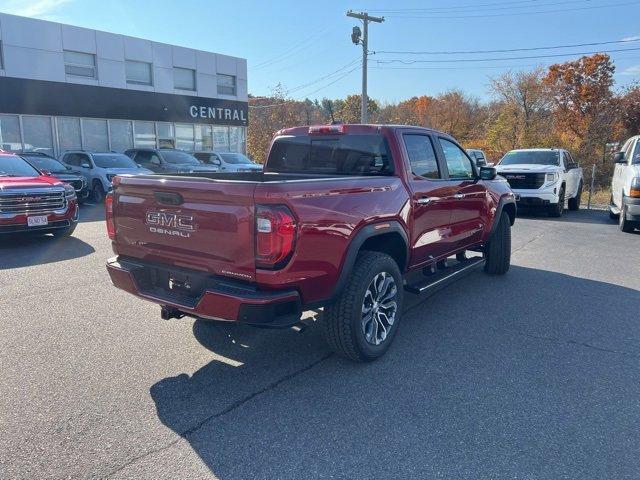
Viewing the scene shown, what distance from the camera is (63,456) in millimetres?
2697

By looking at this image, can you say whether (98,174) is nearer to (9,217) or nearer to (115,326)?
(9,217)

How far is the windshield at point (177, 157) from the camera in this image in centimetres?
1875

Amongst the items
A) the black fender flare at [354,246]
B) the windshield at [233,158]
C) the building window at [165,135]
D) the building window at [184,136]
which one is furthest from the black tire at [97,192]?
the black fender flare at [354,246]

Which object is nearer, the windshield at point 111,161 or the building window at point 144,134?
the windshield at point 111,161

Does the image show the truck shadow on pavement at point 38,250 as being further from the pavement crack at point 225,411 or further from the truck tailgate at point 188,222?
the pavement crack at point 225,411

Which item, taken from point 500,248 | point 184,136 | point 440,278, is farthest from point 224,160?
point 440,278

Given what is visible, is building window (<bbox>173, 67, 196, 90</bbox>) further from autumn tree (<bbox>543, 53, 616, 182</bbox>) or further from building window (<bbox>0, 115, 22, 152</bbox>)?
autumn tree (<bbox>543, 53, 616, 182</bbox>)

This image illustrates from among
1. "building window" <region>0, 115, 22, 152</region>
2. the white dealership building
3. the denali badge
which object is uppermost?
the white dealership building

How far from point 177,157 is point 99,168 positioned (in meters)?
4.06

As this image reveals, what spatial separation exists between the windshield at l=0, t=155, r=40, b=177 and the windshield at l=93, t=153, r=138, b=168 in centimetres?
601

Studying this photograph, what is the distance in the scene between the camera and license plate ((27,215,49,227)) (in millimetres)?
8219

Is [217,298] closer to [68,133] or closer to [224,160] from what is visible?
[224,160]

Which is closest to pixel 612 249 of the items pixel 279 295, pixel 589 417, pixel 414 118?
pixel 589 417

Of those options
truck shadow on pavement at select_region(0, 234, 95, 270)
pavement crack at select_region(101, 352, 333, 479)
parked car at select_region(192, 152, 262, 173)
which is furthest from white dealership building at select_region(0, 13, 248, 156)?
pavement crack at select_region(101, 352, 333, 479)
